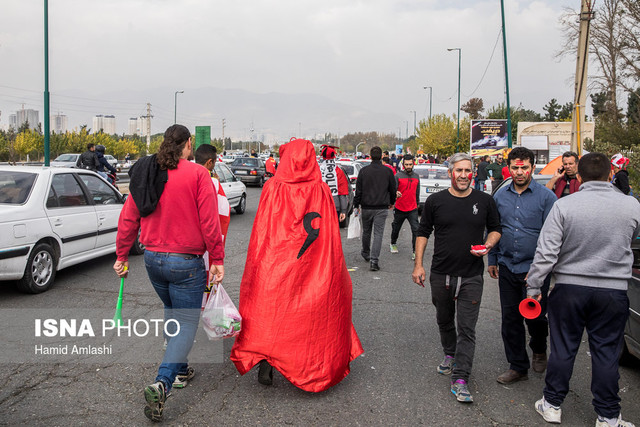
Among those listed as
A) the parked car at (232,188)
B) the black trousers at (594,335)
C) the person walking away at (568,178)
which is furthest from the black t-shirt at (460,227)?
the parked car at (232,188)

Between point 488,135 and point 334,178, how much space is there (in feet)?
93.7

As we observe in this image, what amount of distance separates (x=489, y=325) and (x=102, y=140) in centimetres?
6339

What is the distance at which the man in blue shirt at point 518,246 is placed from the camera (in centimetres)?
436

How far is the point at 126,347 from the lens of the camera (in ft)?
16.5

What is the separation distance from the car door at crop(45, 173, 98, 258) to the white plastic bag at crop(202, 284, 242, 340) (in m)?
4.06

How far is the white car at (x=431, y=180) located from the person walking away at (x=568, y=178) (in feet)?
28.1

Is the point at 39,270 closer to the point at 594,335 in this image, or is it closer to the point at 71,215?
the point at 71,215

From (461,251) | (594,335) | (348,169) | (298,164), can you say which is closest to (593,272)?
(594,335)

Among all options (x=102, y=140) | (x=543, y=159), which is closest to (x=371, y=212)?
(x=543, y=159)

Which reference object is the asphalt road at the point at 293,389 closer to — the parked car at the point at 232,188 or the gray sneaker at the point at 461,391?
the gray sneaker at the point at 461,391

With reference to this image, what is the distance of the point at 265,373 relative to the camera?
13.7 ft

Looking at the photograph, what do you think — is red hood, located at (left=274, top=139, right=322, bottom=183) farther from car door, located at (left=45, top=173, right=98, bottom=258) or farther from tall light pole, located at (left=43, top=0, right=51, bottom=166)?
tall light pole, located at (left=43, top=0, right=51, bottom=166)

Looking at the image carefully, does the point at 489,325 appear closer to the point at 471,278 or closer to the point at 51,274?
the point at 471,278

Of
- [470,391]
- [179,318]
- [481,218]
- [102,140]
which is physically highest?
[102,140]
